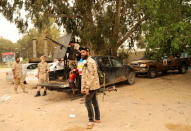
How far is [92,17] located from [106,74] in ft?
15.9

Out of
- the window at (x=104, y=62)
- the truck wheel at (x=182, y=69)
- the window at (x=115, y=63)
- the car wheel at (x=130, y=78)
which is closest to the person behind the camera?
the window at (x=104, y=62)

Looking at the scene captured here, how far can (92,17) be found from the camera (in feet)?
36.4

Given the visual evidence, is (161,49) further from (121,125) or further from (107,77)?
(121,125)

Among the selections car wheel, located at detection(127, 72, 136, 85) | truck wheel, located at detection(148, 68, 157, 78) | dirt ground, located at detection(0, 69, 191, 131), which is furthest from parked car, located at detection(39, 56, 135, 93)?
truck wheel, located at detection(148, 68, 157, 78)

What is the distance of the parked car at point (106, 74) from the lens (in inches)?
270

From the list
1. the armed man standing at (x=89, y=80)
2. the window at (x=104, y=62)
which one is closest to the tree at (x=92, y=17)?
the window at (x=104, y=62)

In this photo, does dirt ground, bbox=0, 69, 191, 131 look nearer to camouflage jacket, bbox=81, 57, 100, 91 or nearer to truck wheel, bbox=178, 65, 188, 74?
camouflage jacket, bbox=81, 57, 100, 91

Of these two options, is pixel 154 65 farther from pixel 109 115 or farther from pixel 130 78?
pixel 109 115

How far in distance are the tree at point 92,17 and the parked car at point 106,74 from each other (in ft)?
6.96

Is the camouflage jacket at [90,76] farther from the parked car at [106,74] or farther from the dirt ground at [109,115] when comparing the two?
the parked car at [106,74]

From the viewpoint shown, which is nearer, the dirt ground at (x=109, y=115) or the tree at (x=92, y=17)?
the dirt ground at (x=109, y=115)

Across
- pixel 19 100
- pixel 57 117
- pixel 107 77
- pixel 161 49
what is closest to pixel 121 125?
pixel 57 117

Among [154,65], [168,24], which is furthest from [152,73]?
[168,24]

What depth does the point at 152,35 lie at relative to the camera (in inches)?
296
